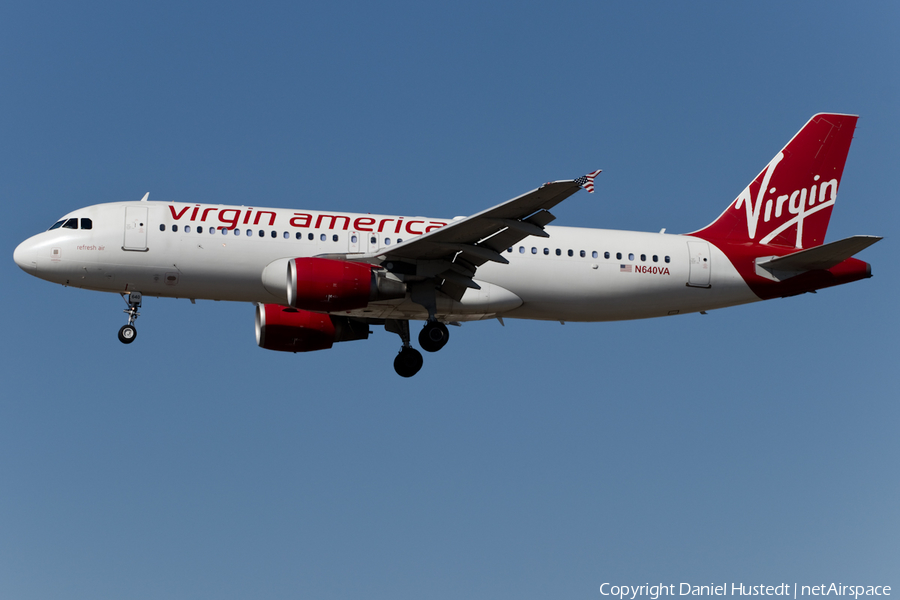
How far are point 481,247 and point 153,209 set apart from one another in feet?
31.2

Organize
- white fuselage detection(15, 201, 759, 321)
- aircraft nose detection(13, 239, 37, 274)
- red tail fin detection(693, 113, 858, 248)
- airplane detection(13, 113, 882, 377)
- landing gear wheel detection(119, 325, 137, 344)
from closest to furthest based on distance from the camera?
airplane detection(13, 113, 882, 377) < white fuselage detection(15, 201, 759, 321) < aircraft nose detection(13, 239, 37, 274) < landing gear wheel detection(119, 325, 137, 344) < red tail fin detection(693, 113, 858, 248)

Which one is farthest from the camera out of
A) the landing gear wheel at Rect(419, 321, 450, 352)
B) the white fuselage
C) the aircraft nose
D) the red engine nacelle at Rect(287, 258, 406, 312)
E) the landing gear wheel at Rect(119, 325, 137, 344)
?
the landing gear wheel at Rect(419, 321, 450, 352)

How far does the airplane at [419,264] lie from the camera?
29.3 meters

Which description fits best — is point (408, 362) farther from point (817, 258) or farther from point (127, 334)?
point (817, 258)

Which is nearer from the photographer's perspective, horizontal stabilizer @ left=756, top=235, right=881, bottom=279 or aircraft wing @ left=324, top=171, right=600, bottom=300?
aircraft wing @ left=324, top=171, right=600, bottom=300

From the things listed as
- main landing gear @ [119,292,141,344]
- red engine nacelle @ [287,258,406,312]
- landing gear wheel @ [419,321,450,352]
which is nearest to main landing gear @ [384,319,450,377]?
landing gear wheel @ [419,321,450,352]

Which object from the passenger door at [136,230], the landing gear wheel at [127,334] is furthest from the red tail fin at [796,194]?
the landing gear wheel at [127,334]

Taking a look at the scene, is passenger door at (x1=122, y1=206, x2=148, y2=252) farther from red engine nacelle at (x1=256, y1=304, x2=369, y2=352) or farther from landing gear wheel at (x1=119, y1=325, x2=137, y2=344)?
red engine nacelle at (x1=256, y1=304, x2=369, y2=352)

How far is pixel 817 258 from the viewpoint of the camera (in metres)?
32.2

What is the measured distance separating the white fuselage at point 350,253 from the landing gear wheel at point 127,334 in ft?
3.67

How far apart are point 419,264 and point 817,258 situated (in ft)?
39.7

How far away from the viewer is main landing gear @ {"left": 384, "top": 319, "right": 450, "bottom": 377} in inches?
1240

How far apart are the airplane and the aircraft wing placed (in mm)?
53

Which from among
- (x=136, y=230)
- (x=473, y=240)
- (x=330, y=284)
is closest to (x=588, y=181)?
(x=473, y=240)
